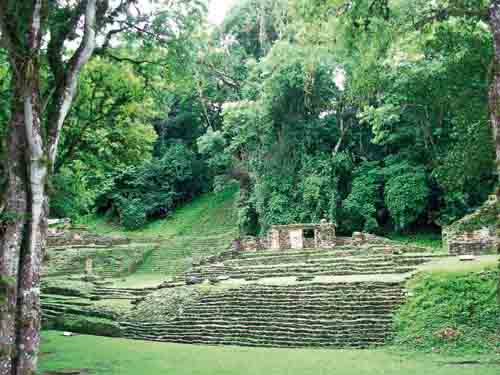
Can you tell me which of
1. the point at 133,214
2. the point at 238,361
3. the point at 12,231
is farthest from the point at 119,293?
the point at 133,214

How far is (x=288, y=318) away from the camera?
12.6 meters

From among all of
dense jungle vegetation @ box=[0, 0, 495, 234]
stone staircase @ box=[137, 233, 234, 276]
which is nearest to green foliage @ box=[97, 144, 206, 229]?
dense jungle vegetation @ box=[0, 0, 495, 234]

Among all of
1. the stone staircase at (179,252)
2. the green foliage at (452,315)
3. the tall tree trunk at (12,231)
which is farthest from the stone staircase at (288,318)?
the stone staircase at (179,252)

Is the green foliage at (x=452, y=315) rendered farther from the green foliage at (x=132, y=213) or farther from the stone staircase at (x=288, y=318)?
the green foliage at (x=132, y=213)

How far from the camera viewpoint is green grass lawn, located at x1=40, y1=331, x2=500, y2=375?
28.0ft

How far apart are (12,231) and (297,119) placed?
24.1m

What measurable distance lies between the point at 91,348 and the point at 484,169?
9.19 metres

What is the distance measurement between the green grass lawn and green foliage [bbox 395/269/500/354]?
64cm

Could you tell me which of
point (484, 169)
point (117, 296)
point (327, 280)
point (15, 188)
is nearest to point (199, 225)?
point (117, 296)

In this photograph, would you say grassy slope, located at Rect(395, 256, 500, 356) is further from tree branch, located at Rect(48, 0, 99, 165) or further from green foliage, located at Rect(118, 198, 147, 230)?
green foliage, located at Rect(118, 198, 147, 230)

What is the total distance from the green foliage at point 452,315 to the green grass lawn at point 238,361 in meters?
0.64

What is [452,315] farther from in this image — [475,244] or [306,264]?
[306,264]

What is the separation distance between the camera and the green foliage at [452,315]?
974cm

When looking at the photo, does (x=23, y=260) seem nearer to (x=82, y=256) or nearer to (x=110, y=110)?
(x=110, y=110)
